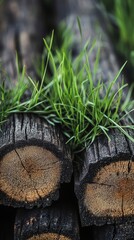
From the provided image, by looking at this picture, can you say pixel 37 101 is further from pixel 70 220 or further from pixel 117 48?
pixel 117 48

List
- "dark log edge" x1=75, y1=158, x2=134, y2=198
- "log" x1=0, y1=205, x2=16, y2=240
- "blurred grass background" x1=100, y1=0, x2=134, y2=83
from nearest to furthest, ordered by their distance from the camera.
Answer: "dark log edge" x1=75, y1=158, x2=134, y2=198, "log" x1=0, y1=205, x2=16, y2=240, "blurred grass background" x1=100, y1=0, x2=134, y2=83

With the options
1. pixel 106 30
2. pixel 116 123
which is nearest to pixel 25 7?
pixel 106 30

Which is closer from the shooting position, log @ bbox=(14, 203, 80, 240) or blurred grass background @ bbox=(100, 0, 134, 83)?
log @ bbox=(14, 203, 80, 240)

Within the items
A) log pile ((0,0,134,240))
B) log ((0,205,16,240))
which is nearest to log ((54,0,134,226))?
log pile ((0,0,134,240))

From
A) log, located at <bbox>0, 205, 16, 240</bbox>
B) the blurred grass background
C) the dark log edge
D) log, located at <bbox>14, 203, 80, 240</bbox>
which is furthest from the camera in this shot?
the blurred grass background

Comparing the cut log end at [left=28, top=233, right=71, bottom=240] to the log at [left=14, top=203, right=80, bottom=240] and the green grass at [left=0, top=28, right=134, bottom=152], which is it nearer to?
the log at [left=14, top=203, right=80, bottom=240]

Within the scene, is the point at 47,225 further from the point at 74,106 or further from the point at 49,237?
the point at 74,106

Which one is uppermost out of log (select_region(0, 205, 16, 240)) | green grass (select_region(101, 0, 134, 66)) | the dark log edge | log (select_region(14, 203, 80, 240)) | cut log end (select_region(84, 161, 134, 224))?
green grass (select_region(101, 0, 134, 66))

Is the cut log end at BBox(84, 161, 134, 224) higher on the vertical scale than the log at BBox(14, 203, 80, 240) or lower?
higher

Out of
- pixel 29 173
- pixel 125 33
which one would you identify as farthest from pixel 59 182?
pixel 125 33
